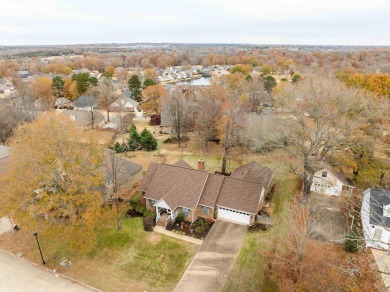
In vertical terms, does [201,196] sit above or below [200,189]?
below

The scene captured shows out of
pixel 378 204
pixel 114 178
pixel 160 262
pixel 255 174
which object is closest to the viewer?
pixel 160 262

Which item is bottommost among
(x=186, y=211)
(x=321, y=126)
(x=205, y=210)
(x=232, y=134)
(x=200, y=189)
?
(x=205, y=210)

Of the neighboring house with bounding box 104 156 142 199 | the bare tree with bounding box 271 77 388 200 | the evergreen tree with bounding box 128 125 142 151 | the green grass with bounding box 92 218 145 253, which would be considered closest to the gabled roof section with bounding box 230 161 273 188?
the bare tree with bounding box 271 77 388 200

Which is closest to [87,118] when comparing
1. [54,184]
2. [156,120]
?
[156,120]

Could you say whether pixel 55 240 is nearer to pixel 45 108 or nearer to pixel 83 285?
pixel 83 285

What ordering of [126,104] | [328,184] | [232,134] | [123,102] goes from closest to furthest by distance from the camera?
[328,184] → [232,134] → [123,102] → [126,104]

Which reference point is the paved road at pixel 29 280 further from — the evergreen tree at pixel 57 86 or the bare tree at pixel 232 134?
the evergreen tree at pixel 57 86

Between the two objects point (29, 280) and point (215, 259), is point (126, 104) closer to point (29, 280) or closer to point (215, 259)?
point (29, 280)

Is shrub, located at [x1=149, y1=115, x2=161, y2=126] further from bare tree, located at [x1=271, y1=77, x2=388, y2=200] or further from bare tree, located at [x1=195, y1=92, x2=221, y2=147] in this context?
bare tree, located at [x1=271, y1=77, x2=388, y2=200]
